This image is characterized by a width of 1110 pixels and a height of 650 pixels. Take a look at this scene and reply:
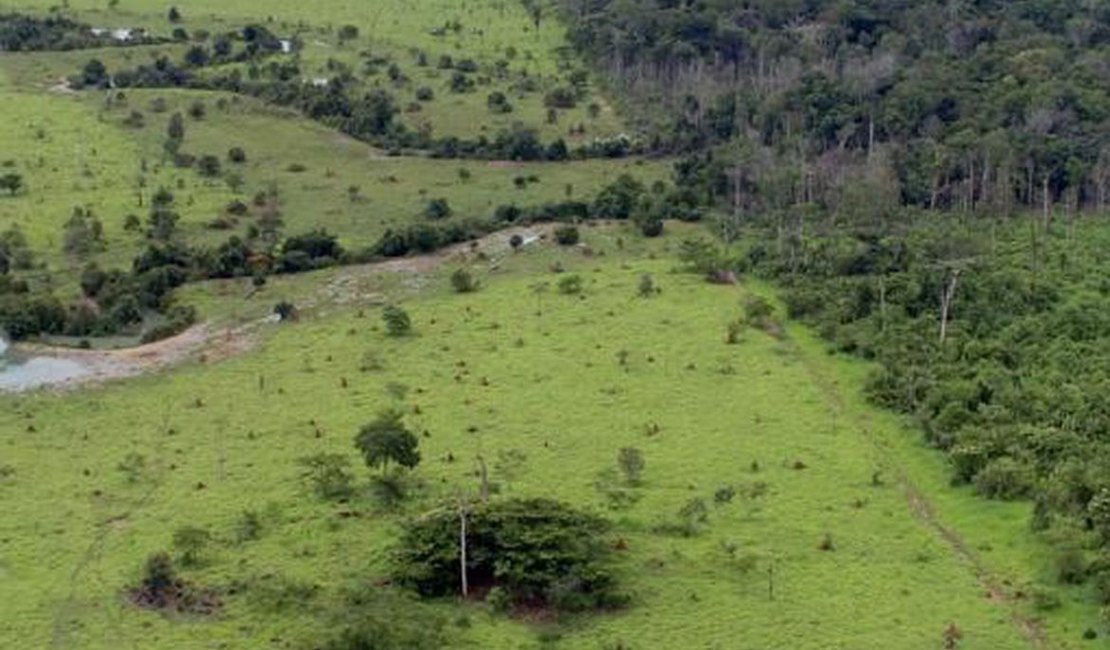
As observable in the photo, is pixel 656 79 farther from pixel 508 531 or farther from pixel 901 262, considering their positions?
pixel 508 531

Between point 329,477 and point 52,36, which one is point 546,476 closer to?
point 329,477

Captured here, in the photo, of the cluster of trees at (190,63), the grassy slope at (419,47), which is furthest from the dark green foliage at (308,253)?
the cluster of trees at (190,63)

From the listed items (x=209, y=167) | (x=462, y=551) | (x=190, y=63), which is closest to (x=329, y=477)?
(x=462, y=551)

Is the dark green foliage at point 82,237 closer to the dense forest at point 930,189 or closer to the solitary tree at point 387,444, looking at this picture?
the dense forest at point 930,189

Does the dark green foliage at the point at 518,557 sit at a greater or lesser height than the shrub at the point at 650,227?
greater

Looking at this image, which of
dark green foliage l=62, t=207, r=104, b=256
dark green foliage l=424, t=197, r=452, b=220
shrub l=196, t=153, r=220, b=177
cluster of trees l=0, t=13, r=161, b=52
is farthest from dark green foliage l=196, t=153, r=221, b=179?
cluster of trees l=0, t=13, r=161, b=52
